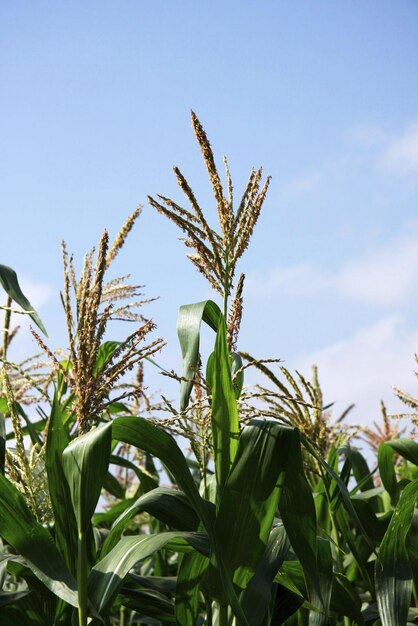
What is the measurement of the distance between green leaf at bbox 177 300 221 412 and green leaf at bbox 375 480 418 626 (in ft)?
2.49

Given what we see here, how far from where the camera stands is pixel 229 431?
2.15 meters

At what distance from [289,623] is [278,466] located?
1184 mm

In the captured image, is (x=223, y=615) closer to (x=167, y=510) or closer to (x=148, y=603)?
(x=167, y=510)

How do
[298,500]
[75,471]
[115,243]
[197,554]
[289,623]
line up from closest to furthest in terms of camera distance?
[75,471], [298,500], [197,554], [115,243], [289,623]

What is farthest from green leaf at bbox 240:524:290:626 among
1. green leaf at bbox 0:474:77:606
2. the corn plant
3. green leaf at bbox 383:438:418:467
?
green leaf at bbox 383:438:418:467

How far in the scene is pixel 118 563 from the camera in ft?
6.72

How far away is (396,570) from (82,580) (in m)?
0.99

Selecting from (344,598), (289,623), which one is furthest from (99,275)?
(289,623)

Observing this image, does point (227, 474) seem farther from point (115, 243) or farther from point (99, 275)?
point (115, 243)

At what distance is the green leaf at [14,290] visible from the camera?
91.7 inches

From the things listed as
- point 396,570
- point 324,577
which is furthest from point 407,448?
point 324,577

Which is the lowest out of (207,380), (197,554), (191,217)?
(197,554)

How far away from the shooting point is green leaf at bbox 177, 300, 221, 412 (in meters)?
2.19

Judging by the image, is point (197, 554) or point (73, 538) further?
point (197, 554)
